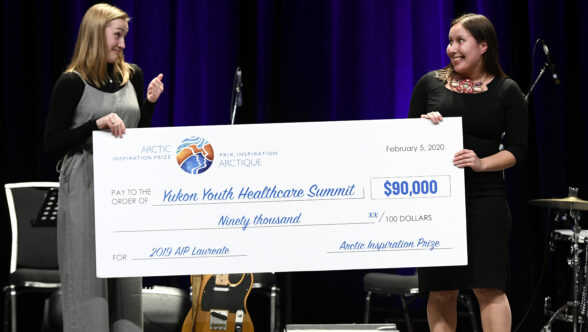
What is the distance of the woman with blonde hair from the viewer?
271 cm

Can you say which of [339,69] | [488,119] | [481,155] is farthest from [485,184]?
[339,69]

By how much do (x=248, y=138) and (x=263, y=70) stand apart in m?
2.00

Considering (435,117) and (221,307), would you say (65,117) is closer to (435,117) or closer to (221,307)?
(435,117)

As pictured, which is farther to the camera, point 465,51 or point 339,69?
point 339,69

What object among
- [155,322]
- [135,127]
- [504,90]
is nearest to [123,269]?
[135,127]

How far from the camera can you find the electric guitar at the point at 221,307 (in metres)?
4.05

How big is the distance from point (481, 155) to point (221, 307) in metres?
1.89

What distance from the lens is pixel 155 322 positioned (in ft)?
13.1

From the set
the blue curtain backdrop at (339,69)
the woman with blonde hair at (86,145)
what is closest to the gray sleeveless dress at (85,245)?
the woman with blonde hair at (86,145)

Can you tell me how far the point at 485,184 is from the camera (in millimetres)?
2930

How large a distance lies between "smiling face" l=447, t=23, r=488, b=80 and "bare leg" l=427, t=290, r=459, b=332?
954 millimetres

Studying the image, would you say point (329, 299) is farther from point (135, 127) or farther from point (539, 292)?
point (135, 127)

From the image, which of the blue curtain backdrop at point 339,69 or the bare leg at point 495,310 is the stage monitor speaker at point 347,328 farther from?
the blue curtain backdrop at point 339,69

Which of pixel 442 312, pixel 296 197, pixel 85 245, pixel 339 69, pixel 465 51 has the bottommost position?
pixel 442 312
